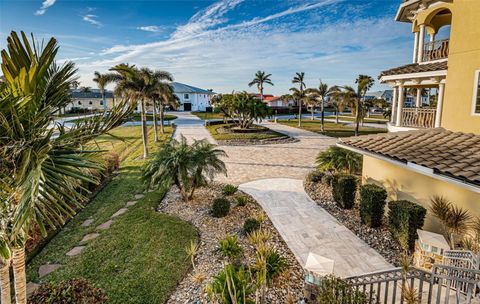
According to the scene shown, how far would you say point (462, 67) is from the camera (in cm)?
863

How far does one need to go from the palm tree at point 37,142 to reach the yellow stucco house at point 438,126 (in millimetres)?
7246

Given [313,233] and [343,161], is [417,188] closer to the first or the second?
[313,233]

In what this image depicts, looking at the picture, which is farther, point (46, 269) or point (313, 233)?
point (313, 233)

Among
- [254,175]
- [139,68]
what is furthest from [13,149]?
[139,68]

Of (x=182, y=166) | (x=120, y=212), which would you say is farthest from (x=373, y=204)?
(x=120, y=212)

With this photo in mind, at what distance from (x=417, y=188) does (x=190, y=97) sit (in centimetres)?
7699

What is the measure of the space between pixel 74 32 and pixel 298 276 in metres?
12.2

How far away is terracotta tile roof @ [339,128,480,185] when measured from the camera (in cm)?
636

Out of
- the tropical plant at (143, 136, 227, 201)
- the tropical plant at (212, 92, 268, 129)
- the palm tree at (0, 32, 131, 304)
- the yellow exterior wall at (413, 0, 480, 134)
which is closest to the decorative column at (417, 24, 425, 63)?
the yellow exterior wall at (413, 0, 480, 134)

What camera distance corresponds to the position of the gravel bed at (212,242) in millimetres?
6262

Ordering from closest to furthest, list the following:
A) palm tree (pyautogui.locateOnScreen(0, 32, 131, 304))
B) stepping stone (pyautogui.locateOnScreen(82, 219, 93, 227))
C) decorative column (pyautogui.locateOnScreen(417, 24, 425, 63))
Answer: palm tree (pyautogui.locateOnScreen(0, 32, 131, 304))
stepping stone (pyautogui.locateOnScreen(82, 219, 93, 227))
decorative column (pyautogui.locateOnScreen(417, 24, 425, 63))

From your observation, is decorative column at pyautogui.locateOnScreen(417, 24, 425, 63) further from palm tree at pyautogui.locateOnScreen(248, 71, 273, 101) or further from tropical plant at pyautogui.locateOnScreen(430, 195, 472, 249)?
palm tree at pyautogui.locateOnScreen(248, 71, 273, 101)

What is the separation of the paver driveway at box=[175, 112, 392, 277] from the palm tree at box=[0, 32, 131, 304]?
6.08 m

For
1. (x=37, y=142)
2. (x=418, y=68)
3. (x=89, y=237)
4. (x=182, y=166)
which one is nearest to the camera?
(x=37, y=142)
